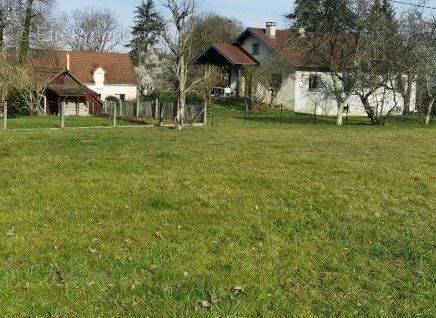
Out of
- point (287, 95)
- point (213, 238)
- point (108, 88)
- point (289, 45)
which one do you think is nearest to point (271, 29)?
point (287, 95)

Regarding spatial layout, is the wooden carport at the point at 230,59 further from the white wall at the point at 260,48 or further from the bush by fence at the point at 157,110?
the bush by fence at the point at 157,110

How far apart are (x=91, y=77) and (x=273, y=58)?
1739 cm

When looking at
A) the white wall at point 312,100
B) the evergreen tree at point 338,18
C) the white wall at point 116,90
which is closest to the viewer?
the evergreen tree at point 338,18

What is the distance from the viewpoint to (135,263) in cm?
563

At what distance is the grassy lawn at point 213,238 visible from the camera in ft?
15.8

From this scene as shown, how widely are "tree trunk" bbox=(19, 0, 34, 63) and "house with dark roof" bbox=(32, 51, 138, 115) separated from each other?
1.93 m

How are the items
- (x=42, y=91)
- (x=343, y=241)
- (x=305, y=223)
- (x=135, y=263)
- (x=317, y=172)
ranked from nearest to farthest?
(x=135, y=263) < (x=343, y=241) < (x=305, y=223) < (x=317, y=172) < (x=42, y=91)

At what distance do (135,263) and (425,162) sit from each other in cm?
942

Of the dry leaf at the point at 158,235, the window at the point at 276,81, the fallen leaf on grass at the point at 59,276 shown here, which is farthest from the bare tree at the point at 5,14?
the fallen leaf on grass at the point at 59,276

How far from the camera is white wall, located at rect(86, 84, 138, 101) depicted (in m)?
53.3

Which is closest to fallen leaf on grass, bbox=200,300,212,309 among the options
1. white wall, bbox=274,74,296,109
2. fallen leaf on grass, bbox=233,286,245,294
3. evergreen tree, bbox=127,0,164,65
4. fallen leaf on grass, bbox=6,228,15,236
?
fallen leaf on grass, bbox=233,286,245,294

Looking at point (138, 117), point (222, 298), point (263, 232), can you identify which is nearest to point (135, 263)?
point (222, 298)

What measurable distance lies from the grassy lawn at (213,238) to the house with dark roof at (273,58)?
1336 inches

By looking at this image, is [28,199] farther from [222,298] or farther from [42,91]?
[42,91]
